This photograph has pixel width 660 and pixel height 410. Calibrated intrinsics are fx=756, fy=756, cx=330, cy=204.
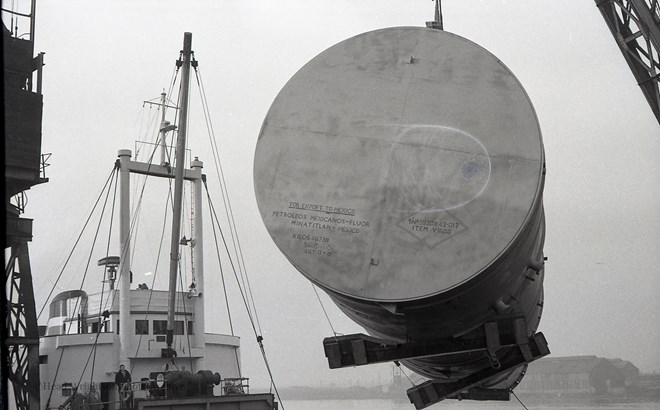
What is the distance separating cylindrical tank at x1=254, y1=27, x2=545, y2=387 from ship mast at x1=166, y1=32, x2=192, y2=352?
54.4 ft

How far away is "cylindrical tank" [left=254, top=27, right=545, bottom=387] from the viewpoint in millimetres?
4352

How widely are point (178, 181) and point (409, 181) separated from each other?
1824cm

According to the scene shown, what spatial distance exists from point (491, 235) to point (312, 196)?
107 centimetres

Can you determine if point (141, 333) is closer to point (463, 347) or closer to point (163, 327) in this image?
point (163, 327)

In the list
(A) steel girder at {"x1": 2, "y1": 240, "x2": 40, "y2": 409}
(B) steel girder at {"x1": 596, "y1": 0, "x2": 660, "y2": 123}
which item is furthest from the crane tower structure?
(B) steel girder at {"x1": 596, "y1": 0, "x2": 660, "y2": 123}

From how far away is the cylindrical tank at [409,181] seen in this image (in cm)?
435

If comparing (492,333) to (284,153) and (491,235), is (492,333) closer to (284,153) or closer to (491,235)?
(491,235)

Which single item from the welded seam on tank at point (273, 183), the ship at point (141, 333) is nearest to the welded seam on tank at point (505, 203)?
the welded seam on tank at point (273, 183)

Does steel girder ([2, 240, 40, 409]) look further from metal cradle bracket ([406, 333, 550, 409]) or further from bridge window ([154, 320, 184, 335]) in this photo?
metal cradle bracket ([406, 333, 550, 409])

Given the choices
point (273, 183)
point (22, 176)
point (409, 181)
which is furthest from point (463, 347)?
point (22, 176)

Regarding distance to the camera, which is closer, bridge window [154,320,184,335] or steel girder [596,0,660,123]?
steel girder [596,0,660,123]

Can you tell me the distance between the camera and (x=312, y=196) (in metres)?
4.53

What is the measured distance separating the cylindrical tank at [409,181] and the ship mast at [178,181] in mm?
16570

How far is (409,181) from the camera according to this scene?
14.4ft
